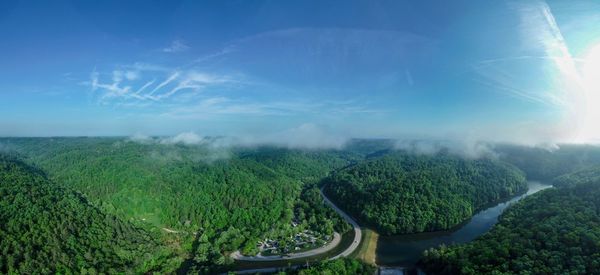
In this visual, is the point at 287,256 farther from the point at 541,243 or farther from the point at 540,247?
the point at 541,243

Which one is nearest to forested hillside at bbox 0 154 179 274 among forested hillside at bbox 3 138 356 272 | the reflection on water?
forested hillside at bbox 3 138 356 272

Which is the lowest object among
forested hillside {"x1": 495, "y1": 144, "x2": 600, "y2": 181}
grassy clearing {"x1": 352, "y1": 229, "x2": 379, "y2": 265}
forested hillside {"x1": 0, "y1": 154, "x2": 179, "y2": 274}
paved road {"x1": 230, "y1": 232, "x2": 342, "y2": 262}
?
paved road {"x1": 230, "y1": 232, "x2": 342, "y2": 262}

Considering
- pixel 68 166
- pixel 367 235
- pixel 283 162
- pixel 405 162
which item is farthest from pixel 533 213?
pixel 68 166

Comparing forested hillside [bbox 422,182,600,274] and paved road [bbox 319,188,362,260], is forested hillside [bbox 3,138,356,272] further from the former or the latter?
forested hillside [bbox 422,182,600,274]

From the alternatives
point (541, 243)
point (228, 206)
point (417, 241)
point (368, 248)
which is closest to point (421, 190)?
point (417, 241)

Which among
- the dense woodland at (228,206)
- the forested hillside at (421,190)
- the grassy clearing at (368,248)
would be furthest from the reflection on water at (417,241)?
the dense woodland at (228,206)

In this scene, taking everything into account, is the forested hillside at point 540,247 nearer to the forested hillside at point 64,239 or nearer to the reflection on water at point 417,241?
the reflection on water at point 417,241
